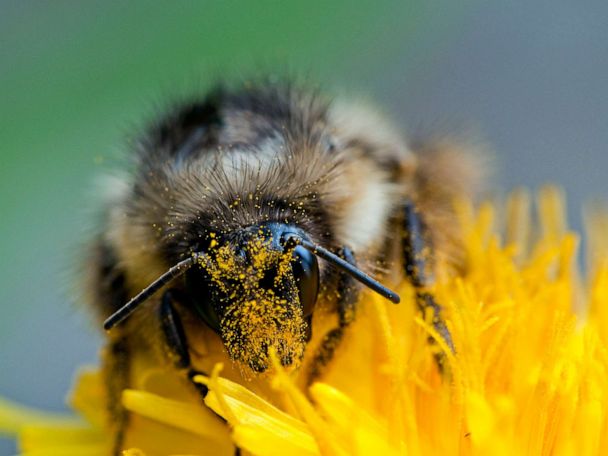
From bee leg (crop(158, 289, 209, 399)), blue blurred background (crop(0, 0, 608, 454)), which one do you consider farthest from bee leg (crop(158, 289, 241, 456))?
blue blurred background (crop(0, 0, 608, 454))

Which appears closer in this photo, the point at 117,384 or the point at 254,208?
the point at 254,208

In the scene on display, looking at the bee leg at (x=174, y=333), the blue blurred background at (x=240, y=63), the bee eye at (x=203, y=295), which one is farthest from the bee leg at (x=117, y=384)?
the blue blurred background at (x=240, y=63)

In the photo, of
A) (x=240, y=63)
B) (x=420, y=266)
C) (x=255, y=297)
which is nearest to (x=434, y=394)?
(x=420, y=266)

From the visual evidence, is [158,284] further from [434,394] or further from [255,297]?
[434,394]

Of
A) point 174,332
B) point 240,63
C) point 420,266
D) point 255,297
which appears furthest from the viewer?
point 240,63

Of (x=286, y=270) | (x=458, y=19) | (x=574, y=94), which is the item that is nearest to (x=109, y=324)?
(x=286, y=270)

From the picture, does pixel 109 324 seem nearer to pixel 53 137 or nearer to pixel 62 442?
pixel 62 442

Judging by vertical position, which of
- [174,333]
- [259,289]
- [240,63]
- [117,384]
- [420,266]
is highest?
[240,63]

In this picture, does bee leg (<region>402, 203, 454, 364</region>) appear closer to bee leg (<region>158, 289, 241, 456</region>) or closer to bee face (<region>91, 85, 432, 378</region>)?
bee face (<region>91, 85, 432, 378</region>)
